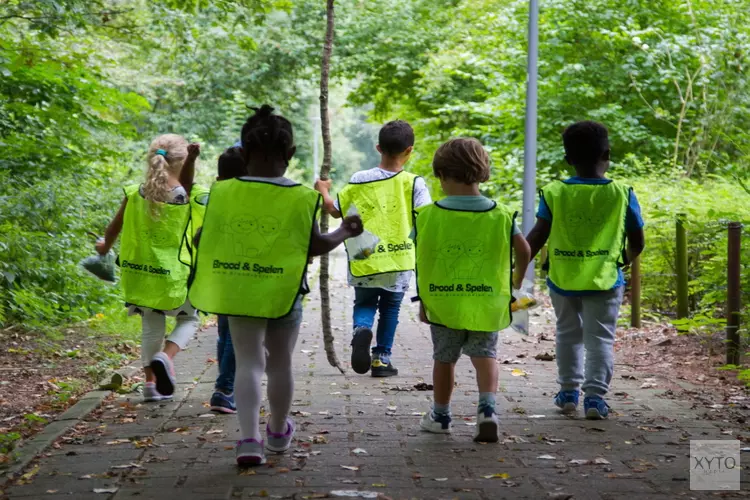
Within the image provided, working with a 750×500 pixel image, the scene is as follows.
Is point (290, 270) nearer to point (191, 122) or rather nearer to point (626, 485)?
point (626, 485)

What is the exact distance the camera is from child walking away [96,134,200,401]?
632cm

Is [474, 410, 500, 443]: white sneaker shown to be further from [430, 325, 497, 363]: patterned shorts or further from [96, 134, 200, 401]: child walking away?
[96, 134, 200, 401]: child walking away

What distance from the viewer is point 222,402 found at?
6160 millimetres

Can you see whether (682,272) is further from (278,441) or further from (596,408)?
(278,441)

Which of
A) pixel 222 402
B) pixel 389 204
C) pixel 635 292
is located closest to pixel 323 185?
pixel 389 204

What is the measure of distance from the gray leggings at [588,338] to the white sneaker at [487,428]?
101 centimetres

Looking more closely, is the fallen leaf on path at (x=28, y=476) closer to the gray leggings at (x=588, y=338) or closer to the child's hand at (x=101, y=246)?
the child's hand at (x=101, y=246)

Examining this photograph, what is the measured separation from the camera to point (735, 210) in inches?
393

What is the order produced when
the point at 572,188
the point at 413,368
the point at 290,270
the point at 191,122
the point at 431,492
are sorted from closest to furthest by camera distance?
the point at 431,492
the point at 290,270
the point at 572,188
the point at 413,368
the point at 191,122

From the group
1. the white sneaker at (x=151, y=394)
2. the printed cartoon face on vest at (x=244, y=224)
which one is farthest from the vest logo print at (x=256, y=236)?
the white sneaker at (x=151, y=394)

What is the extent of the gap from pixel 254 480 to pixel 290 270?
1.01 m

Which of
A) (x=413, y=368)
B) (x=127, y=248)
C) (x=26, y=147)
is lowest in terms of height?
(x=413, y=368)

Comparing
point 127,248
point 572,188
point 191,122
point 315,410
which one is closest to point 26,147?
point 127,248

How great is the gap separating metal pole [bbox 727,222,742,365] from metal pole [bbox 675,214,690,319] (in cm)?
194
